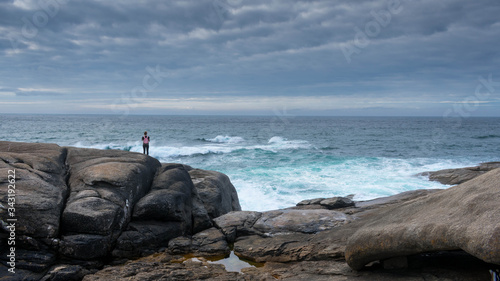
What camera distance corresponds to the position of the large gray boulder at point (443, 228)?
405 centimetres

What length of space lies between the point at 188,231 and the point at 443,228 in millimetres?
6923

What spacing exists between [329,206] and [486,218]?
863 cm

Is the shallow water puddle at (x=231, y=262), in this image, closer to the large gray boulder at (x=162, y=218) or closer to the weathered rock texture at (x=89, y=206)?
the large gray boulder at (x=162, y=218)

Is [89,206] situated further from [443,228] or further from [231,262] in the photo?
[443,228]

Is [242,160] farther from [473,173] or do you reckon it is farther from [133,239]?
[133,239]

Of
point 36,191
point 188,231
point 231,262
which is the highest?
point 36,191

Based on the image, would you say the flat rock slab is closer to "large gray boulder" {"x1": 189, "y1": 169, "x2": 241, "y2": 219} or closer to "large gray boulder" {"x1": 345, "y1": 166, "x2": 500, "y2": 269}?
"large gray boulder" {"x1": 189, "y1": 169, "x2": 241, "y2": 219}

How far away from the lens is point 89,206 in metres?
8.09

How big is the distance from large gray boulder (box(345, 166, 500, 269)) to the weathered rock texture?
529 centimetres

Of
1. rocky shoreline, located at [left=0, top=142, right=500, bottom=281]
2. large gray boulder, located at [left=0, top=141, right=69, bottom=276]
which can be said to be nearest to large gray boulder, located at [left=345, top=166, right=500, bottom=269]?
rocky shoreline, located at [left=0, top=142, right=500, bottom=281]

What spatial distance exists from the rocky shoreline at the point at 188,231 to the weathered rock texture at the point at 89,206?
25 mm

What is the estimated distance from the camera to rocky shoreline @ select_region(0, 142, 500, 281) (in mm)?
4980

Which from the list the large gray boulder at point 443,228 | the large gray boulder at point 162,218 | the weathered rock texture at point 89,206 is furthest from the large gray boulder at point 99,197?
the large gray boulder at point 443,228

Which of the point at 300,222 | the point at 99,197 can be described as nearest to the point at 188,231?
the point at 99,197
